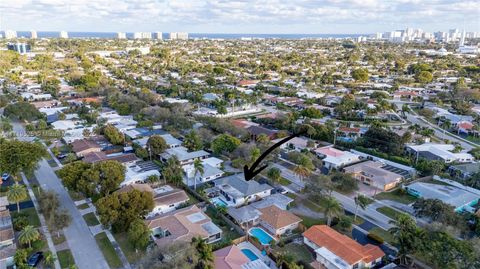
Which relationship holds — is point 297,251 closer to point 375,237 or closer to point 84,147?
point 375,237

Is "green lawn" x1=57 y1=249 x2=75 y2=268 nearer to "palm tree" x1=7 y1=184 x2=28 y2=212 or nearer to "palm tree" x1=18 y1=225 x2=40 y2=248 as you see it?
"palm tree" x1=18 y1=225 x2=40 y2=248

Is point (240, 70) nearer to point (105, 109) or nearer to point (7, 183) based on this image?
point (105, 109)

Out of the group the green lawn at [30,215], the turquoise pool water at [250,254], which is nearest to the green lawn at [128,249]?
the turquoise pool water at [250,254]

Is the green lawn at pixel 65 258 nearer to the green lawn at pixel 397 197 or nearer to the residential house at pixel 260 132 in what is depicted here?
the green lawn at pixel 397 197

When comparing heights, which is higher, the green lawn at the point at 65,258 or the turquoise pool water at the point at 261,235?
the turquoise pool water at the point at 261,235

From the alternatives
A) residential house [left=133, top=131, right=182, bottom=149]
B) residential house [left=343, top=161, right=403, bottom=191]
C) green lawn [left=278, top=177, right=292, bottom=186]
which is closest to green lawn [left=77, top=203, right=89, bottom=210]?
residential house [left=133, top=131, right=182, bottom=149]

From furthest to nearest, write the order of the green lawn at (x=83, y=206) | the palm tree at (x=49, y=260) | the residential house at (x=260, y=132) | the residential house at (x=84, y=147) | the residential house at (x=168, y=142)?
the residential house at (x=260, y=132) < the residential house at (x=168, y=142) < the residential house at (x=84, y=147) < the green lawn at (x=83, y=206) < the palm tree at (x=49, y=260)
